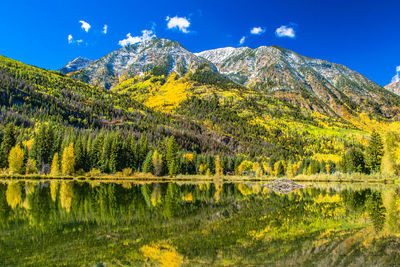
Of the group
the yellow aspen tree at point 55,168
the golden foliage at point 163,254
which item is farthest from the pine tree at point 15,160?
the golden foliage at point 163,254

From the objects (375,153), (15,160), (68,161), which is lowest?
(68,161)

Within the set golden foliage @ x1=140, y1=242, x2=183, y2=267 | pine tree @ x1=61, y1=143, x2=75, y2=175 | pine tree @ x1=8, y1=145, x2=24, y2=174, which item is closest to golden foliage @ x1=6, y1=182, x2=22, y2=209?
golden foliage @ x1=140, y1=242, x2=183, y2=267

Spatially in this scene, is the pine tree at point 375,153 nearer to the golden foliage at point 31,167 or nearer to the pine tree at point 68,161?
the pine tree at point 68,161

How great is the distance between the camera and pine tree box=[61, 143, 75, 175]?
8719 centimetres

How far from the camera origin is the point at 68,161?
3457 inches

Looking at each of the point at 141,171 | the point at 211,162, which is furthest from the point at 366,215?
the point at 211,162

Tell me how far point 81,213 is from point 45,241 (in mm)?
9158

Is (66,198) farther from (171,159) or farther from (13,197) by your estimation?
(171,159)

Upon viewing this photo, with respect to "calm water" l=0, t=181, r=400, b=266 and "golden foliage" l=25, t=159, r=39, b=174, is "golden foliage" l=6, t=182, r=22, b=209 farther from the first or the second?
"golden foliage" l=25, t=159, r=39, b=174

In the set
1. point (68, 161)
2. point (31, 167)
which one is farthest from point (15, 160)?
point (68, 161)

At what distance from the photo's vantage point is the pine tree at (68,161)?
286 ft

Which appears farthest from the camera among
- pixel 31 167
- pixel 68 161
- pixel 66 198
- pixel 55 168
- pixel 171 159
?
pixel 171 159

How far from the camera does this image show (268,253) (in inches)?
516

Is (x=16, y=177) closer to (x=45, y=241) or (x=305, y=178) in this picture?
(x=45, y=241)
